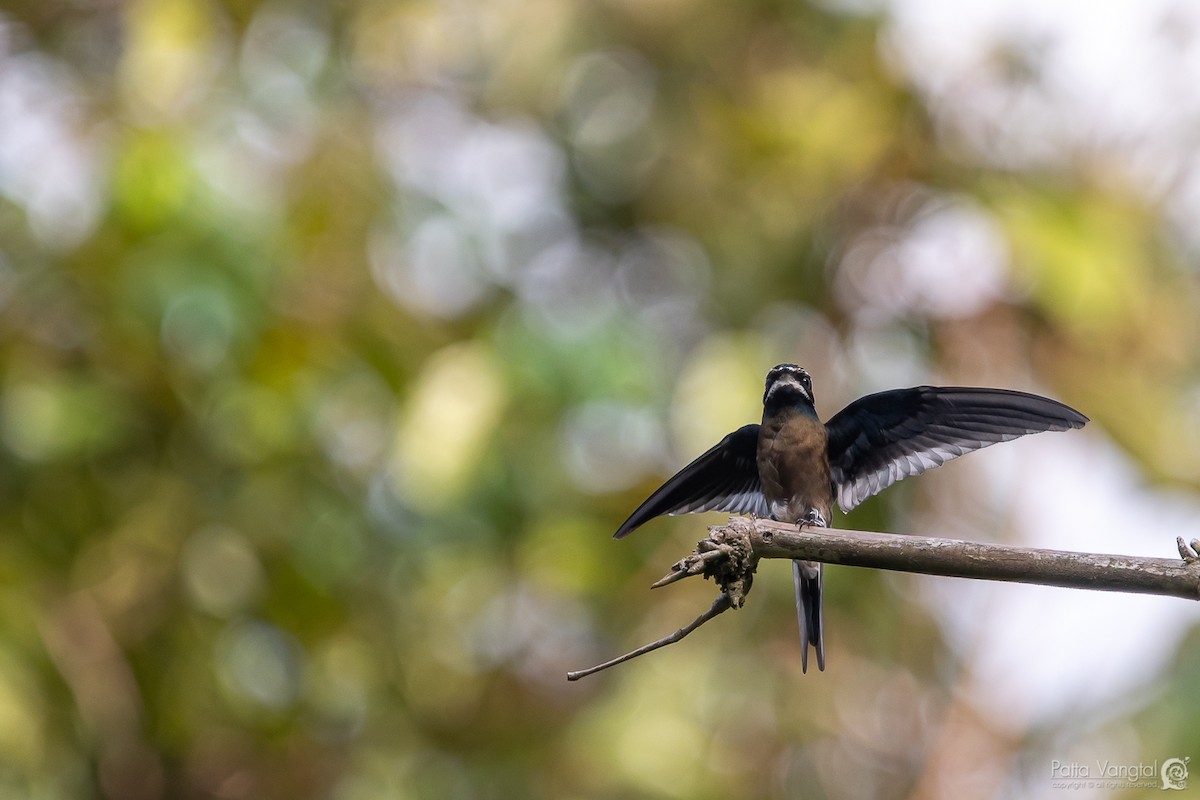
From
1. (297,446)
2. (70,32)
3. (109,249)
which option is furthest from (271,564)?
(70,32)

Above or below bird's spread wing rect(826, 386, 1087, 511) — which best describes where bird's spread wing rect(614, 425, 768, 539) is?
below

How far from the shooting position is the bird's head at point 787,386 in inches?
186

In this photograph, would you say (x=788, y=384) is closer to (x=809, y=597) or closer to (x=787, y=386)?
(x=787, y=386)

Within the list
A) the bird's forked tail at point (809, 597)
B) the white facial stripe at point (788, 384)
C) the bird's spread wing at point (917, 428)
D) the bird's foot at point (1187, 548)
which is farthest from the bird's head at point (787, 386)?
the bird's foot at point (1187, 548)

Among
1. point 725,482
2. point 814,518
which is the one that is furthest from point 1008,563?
point 725,482

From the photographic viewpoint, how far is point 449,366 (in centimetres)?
735

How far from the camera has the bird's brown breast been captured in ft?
15.0

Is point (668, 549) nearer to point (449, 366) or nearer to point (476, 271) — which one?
point (449, 366)

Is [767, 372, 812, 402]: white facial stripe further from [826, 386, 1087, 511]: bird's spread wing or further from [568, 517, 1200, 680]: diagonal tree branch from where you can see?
[568, 517, 1200, 680]: diagonal tree branch

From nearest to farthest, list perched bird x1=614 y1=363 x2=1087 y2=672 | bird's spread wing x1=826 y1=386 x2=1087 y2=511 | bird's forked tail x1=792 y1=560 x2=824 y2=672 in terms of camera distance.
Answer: bird's spread wing x1=826 y1=386 x2=1087 y2=511 → perched bird x1=614 y1=363 x2=1087 y2=672 → bird's forked tail x1=792 y1=560 x2=824 y2=672

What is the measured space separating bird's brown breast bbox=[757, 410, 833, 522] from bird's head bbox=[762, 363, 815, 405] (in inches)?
3.4

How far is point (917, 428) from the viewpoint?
4.63 meters

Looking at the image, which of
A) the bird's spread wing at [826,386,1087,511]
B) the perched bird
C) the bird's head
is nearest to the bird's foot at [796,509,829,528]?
the perched bird

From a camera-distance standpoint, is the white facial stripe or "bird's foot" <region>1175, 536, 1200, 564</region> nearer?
"bird's foot" <region>1175, 536, 1200, 564</region>
